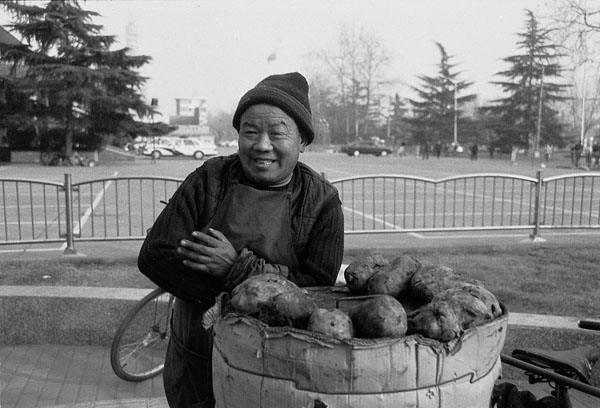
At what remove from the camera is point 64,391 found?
434 cm

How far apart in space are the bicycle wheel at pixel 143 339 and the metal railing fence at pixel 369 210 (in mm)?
2732

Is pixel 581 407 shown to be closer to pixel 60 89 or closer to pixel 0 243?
pixel 0 243

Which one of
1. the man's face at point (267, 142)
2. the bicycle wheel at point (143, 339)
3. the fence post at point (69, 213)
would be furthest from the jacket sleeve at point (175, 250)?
the fence post at point (69, 213)

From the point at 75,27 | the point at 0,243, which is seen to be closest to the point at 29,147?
the point at 75,27

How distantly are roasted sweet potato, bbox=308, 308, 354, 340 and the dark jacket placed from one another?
0.51 m

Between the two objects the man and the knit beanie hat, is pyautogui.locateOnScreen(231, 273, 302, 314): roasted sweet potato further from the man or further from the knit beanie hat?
the knit beanie hat

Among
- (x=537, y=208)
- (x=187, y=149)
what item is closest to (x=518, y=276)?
(x=537, y=208)

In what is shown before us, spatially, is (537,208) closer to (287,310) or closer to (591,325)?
(591,325)

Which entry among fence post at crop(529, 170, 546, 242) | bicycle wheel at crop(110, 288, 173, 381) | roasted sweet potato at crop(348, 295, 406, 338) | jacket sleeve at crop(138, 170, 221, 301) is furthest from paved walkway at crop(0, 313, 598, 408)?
fence post at crop(529, 170, 546, 242)

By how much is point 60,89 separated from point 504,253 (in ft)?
92.2

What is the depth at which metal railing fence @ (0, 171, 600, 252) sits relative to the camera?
27.3ft

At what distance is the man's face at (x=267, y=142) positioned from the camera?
6.35 ft

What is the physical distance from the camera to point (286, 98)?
6.42 ft

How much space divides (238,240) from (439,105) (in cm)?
6652
